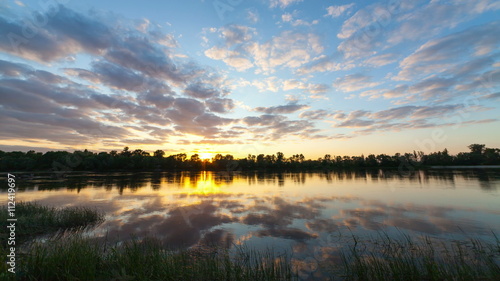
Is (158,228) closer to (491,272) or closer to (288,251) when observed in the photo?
(288,251)

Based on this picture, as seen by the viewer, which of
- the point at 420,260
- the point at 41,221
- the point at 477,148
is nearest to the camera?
the point at 420,260

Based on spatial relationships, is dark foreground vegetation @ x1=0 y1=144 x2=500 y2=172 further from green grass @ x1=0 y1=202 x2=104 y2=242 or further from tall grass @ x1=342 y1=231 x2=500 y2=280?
tall grass @ x1=342 y1=231 x2=500 y2=280

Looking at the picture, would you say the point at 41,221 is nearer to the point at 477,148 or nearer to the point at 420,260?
the point at 420,260

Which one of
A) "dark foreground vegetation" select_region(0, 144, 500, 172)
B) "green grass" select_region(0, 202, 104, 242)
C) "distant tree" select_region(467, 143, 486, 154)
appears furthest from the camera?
"distant tree" select_region(467, 143, 486, 154)

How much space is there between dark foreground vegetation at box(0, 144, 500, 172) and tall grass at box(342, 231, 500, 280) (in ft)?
434

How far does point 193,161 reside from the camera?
6132 inches

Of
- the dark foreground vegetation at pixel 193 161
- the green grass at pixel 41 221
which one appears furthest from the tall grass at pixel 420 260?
the dark foreground vegetation at pixel 193 161

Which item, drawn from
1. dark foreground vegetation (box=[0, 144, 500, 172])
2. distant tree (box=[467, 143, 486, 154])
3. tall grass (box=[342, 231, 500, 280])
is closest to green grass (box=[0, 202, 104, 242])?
tall grass (box=[342, 231, 500, 280])

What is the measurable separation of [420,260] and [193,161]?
504 feet

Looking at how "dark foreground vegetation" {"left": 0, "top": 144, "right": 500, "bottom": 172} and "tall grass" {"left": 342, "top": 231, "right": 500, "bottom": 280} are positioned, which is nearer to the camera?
"tall grass" {"left": 342, "top": 231, "right": 500, "bottom": 280}

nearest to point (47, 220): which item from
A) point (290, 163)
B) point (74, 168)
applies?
point (74, 168)

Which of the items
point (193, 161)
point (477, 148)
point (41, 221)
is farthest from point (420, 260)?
point (477, 148)

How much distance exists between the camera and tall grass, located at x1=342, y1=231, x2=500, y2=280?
314 inches

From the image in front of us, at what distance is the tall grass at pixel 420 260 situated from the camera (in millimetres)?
7988
